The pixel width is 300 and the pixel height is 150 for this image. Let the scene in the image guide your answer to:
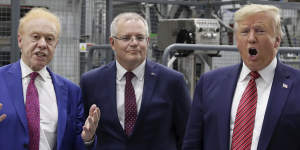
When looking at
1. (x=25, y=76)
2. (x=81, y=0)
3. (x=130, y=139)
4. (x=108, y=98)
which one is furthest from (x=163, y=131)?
(x=81, y=0)

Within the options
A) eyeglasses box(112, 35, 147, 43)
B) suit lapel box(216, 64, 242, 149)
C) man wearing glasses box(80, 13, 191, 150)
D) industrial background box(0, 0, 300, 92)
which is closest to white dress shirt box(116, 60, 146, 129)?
man wearing glasses box(80, 13, 191, 150)

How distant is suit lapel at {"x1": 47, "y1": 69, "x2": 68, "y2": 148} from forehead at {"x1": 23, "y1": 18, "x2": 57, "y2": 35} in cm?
33

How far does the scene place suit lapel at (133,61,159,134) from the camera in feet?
11.3

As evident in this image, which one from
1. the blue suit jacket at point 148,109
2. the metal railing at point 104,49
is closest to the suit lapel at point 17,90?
the blue suit jacket at point 148,109

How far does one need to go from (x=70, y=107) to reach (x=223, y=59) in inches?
190

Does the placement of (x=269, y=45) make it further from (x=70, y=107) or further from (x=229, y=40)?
(x=229, y=40)

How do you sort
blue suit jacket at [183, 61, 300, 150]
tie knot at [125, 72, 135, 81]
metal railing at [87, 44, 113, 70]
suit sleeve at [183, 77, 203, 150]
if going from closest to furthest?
blue suit jacket at [183, 61, 300, 150], suit sleeve at [183, 77, 203, 150], tie knot at [125, 72, 135, 81], metal railing at [87, 44, 113, 70]

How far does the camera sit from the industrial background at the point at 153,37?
20.2 ft

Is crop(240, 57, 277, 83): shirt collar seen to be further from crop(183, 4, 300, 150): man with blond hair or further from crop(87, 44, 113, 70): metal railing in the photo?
crop(87, 44, 113, 70): metal railing

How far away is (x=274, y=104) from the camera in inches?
103

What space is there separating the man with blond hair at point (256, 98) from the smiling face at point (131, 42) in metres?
0.79

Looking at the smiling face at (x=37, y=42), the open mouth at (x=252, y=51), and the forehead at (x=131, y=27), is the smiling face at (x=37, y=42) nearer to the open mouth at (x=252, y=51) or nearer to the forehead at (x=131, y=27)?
the forehead at (x=131, y=27)

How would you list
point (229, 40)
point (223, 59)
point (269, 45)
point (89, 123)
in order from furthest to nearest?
point (229, 40) → point (223, 59) → point (89, 123) → point (269, 45)

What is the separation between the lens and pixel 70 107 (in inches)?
128
